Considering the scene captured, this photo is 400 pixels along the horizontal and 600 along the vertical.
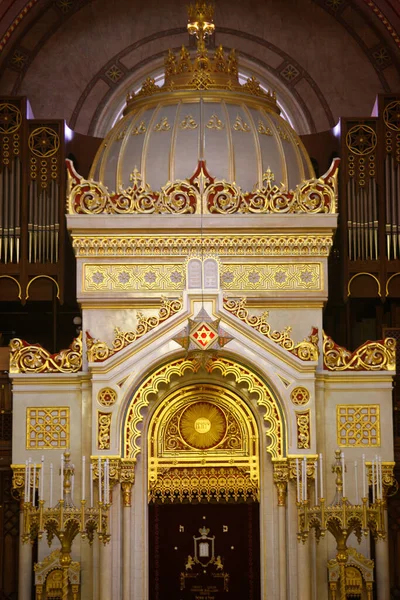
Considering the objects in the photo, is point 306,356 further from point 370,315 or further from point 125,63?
point 125,63

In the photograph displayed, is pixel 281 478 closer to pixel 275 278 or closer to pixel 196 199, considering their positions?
pixel 275 278

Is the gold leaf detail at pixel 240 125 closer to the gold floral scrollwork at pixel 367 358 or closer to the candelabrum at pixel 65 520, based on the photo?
the gold floral scrollwork at pixel 367 358

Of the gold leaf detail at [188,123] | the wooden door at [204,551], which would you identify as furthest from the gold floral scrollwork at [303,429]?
the gold leaf detail at [188,123]

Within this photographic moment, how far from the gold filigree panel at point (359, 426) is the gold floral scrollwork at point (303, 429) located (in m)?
0.56

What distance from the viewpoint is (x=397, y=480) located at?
61.2 feet

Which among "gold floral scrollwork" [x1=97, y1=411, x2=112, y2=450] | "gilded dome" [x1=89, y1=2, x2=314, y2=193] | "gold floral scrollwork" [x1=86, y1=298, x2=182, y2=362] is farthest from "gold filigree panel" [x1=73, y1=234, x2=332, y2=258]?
"gold floral scrollwork" [x1=97, y1=411, x2=112, y2=450]

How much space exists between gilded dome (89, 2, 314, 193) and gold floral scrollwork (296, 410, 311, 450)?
3.06 m

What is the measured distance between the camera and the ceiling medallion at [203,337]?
16.9 meters

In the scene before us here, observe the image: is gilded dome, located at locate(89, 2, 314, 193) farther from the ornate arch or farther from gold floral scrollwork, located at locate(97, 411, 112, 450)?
gold floral scrollwork, located at locate(97, 411, 112, 450)

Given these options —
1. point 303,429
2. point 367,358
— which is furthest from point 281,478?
point 367,358

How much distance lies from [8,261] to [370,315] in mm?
5208

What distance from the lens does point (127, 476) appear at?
1723 centimetres

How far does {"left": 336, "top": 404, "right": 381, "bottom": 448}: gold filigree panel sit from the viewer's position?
1759 centimetres

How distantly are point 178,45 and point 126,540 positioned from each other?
832 cm
